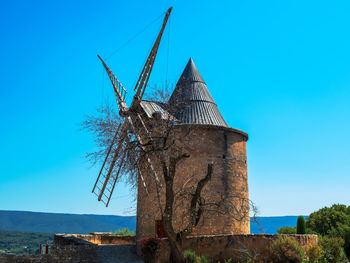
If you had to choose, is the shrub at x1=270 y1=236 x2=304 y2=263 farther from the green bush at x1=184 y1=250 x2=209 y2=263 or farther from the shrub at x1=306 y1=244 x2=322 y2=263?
the green bush at x1=184 y1=250 x2=209 y2=263

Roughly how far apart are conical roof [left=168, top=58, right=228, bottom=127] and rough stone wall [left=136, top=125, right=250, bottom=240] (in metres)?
0.70

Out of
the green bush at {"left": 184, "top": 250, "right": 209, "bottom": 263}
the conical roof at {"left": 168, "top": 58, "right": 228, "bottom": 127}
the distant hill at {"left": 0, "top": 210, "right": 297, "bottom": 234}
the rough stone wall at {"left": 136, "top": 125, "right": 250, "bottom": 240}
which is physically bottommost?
the distant hill at {"left": 0, "top": 210, "right": 297, "bottom": 234}

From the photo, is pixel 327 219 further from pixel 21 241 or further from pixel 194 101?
pixel 21 241

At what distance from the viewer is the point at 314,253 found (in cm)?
948

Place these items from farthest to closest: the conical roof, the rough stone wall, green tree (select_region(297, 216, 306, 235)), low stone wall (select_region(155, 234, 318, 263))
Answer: green tree (select_region(297, 216, 306, 235)), the conical roof, the rough stone wall, low stone wall (select_region(155, 234, 318, 263))

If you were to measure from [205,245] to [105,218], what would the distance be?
106m

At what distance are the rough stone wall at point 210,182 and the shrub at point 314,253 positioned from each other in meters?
3.57

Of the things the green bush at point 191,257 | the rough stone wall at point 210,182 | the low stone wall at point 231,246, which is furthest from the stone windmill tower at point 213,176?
the green bush at point 191,257

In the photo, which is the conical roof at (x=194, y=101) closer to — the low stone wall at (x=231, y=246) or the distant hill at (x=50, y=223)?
the low stone wall at (x=231, y=246)

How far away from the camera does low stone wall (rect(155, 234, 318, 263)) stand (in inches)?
395

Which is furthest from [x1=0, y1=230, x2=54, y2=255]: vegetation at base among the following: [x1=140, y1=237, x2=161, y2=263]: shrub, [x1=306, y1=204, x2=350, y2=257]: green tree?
[x1=140, y1=237, x2=161, y2=263]: shrub

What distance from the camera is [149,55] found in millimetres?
14625

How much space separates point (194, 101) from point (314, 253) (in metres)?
7.74

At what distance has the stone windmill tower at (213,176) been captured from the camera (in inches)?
513
